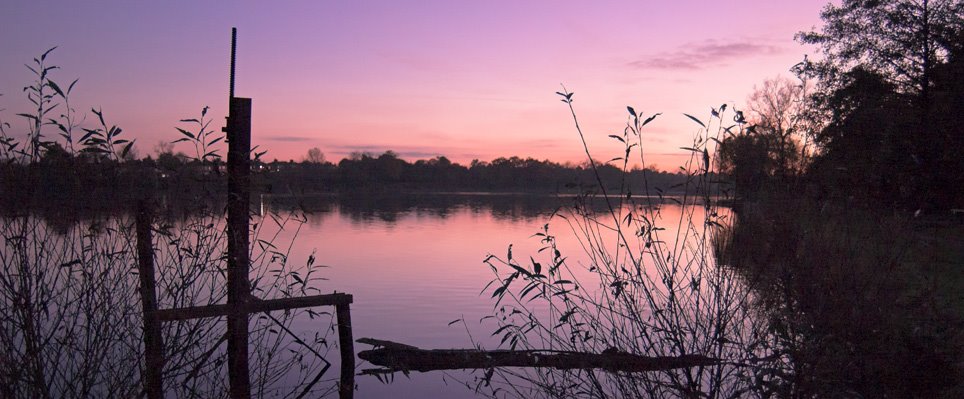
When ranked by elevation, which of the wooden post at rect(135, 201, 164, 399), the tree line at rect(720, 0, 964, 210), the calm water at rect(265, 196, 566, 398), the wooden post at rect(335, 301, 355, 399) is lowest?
the calm water at rect(265, 196, 566, 398)

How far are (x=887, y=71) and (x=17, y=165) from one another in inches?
989

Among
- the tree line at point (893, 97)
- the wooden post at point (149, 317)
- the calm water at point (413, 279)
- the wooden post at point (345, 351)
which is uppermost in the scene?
the tree line at point (893, 97)

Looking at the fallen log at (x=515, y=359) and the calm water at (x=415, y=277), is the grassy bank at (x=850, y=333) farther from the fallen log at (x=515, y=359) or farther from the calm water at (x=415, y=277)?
the calm water at (x=415, y=277)

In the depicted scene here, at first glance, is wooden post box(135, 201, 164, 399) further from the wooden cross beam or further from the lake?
the lake

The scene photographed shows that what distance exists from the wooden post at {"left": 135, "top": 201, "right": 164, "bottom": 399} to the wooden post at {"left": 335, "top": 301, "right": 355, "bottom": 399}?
1.98 metres

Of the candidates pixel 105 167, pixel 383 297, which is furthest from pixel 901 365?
pixel 383 297

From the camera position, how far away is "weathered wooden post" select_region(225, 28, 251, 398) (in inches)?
200

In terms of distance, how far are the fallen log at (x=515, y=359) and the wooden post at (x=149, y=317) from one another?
1.96 metres

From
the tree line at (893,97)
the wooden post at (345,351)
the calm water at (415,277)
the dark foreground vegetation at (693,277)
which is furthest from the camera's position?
the tree line at (893,97)

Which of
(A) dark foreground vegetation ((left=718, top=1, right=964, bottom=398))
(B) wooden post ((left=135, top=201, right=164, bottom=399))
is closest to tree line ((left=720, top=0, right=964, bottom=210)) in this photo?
(A) dark foreground vegetation ((left=718, top=1, right=964, bottom=398))

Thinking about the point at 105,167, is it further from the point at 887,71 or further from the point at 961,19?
the point at 887,71

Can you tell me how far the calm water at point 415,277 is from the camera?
9.55 metres

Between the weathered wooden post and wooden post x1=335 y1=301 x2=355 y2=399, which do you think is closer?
the weathered wooden post

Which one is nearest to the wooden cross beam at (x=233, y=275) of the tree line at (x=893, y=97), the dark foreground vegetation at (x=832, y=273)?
the dark foreground vegetation at (x=832, y=273)
